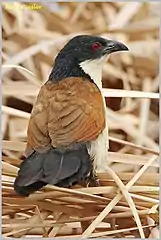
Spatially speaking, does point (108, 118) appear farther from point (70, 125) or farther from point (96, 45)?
point (70, 125)

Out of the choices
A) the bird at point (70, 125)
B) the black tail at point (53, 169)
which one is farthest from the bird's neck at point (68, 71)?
the black tail at point (53, 169)

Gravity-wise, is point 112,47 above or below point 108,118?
above

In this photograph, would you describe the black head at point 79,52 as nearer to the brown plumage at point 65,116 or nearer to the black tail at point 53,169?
the brown plumage at point 65,116

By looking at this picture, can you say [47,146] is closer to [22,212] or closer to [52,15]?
[22,212]

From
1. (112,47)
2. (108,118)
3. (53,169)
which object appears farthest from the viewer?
(108,118)

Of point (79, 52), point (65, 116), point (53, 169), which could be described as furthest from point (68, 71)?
point (53, 169)

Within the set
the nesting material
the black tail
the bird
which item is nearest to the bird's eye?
the bird

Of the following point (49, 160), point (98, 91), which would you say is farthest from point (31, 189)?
point (98, 91)

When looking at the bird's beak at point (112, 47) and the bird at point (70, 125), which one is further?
the bird's beak at point (112, 47)
